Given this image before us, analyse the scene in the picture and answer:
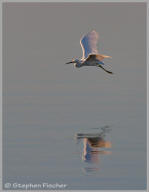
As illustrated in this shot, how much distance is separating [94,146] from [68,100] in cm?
364

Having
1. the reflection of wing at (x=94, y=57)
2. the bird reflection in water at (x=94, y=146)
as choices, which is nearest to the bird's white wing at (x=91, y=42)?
the reflection of wing at (x=94, y=57)

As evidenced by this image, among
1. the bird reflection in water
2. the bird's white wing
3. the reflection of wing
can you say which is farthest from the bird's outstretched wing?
the bird reflection in water

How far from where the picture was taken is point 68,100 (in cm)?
1387

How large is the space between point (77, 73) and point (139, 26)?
15.4 feet

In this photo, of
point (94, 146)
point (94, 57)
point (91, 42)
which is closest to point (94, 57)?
point (94, 57)

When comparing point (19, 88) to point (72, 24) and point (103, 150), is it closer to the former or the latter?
point (103, 150)

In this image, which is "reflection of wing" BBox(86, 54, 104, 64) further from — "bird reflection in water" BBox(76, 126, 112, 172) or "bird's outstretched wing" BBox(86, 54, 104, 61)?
"bird reflection in water" BBox(76, 126, 112, 172)

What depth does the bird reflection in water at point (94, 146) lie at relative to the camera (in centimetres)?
966

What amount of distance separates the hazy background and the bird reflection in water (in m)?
0.13

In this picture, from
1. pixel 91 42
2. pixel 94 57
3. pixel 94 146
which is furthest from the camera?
pixel 91 42

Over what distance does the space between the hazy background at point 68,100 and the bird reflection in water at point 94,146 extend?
126mm

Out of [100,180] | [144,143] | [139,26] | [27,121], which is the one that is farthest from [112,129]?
[139,26]

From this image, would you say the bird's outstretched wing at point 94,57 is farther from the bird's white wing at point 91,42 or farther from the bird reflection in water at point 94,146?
the bird reflection in water at point 94,146

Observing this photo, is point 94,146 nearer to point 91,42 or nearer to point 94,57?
point 94,57
